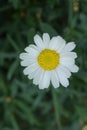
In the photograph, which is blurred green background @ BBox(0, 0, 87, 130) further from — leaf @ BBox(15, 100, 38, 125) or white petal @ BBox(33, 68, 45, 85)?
white petal @ BBox(33, 68, 45, 85)

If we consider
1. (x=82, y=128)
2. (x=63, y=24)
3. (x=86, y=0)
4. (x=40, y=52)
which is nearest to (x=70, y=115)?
(x=82, y=128)

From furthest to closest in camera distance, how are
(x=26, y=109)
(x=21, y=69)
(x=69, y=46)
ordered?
(x=26, y=109) < (x=21, y=69) < (x=69, y=46)

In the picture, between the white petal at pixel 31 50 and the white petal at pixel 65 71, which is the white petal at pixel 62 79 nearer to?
the white petal at pixel 65 71

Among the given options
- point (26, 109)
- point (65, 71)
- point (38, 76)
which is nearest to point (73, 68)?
point (65, 71)

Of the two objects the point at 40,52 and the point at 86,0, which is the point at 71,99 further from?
the point at 40,52

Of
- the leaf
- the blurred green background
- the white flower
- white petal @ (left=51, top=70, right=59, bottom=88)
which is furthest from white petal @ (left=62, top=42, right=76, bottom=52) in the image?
the leaf

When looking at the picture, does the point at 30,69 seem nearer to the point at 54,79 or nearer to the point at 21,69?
the point at 54,79

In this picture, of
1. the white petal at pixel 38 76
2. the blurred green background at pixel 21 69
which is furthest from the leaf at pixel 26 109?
the white petal at pixel 38 76
